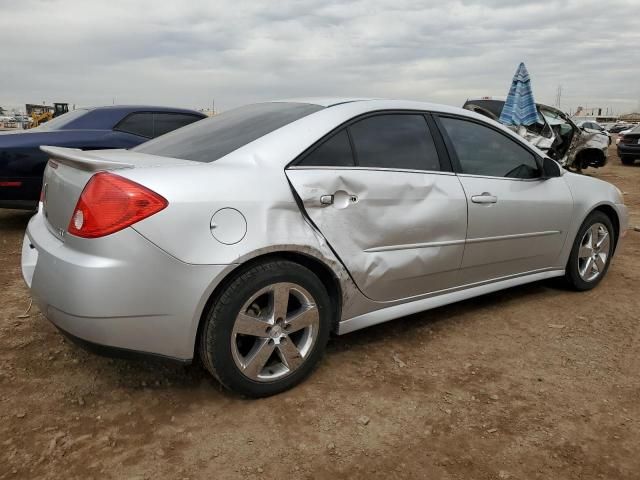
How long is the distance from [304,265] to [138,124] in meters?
4.43

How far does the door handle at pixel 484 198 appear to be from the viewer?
122 inches

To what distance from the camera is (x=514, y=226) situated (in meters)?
3.37

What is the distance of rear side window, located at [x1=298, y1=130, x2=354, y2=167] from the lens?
2521 mm

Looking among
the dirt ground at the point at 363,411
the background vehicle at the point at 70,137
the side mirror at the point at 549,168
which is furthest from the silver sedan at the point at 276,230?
the background vehicle at the point at 70,137

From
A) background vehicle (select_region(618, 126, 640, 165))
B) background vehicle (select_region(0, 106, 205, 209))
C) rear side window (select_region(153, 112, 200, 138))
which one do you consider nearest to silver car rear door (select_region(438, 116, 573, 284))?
background vehicle (select_region(0, 106, 205, 209))

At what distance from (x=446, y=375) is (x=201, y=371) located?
1.26 meters

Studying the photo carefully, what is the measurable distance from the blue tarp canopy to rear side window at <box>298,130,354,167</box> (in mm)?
8563

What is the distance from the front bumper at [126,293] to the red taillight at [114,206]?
4cm

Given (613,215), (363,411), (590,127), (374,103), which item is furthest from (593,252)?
(590,127)

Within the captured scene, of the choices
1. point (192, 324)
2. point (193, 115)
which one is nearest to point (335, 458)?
point (192, 324)

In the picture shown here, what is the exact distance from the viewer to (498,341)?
3.17m

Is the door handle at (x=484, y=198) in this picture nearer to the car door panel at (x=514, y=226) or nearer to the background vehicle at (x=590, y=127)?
the car door panel at (x=514, y=226)

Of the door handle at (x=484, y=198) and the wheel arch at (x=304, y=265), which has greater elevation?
the door handle at (x=484, y=198)

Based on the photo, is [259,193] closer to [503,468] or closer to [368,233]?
[368,233]
